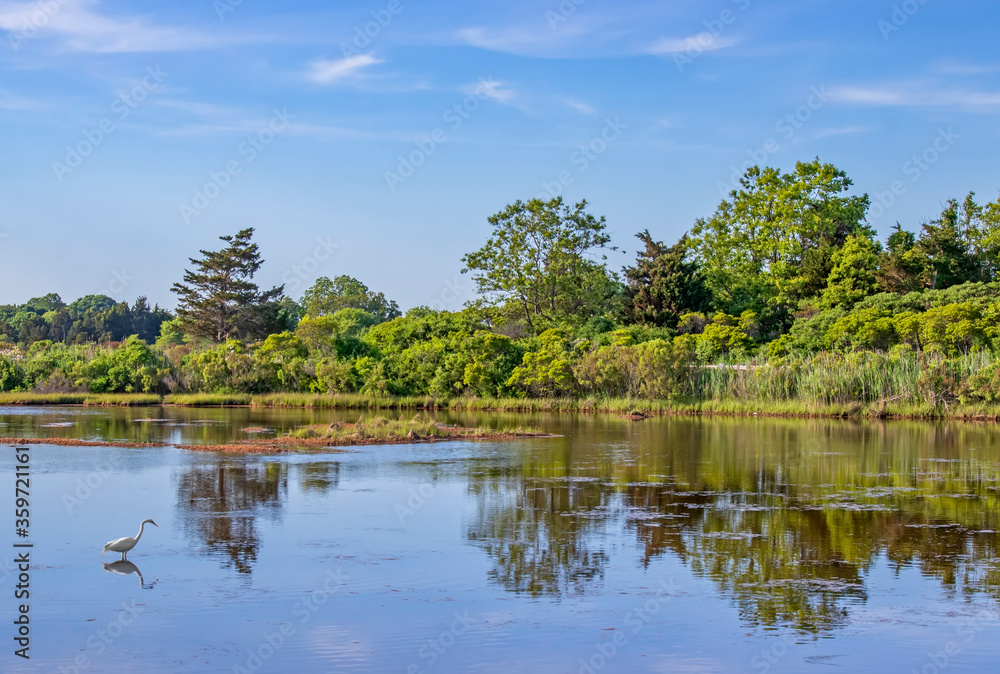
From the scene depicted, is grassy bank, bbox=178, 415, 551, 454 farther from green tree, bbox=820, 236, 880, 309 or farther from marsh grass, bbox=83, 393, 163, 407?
green tree, bbox=820, 236, 880, 309

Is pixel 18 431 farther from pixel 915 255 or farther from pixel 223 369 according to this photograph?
pixel 915 255

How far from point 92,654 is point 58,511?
7187 mm

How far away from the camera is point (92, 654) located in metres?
8.11

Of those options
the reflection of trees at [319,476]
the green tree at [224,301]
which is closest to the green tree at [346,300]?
the green tree at [224,301]

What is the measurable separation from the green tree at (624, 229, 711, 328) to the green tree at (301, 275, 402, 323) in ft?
117

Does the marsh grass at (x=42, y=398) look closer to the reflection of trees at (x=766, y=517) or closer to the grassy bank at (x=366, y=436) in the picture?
the grassy bank at (x=366, y=436)

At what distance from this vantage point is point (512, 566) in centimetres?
1109

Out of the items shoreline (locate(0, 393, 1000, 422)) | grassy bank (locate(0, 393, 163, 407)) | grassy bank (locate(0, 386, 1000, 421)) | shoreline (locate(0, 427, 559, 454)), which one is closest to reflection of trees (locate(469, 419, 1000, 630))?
shoreline (locate(0, 427, 559, 454))

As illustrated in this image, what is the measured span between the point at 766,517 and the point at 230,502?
8345 millimetres

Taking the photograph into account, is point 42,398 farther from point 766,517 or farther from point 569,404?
point 766,517

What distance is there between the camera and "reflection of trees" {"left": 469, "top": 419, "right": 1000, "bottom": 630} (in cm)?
1041

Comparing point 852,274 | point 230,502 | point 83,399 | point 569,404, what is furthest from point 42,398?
point 852,274

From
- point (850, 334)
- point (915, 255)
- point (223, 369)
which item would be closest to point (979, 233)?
point (915, 255)

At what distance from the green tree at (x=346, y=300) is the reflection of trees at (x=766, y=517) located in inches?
2448
